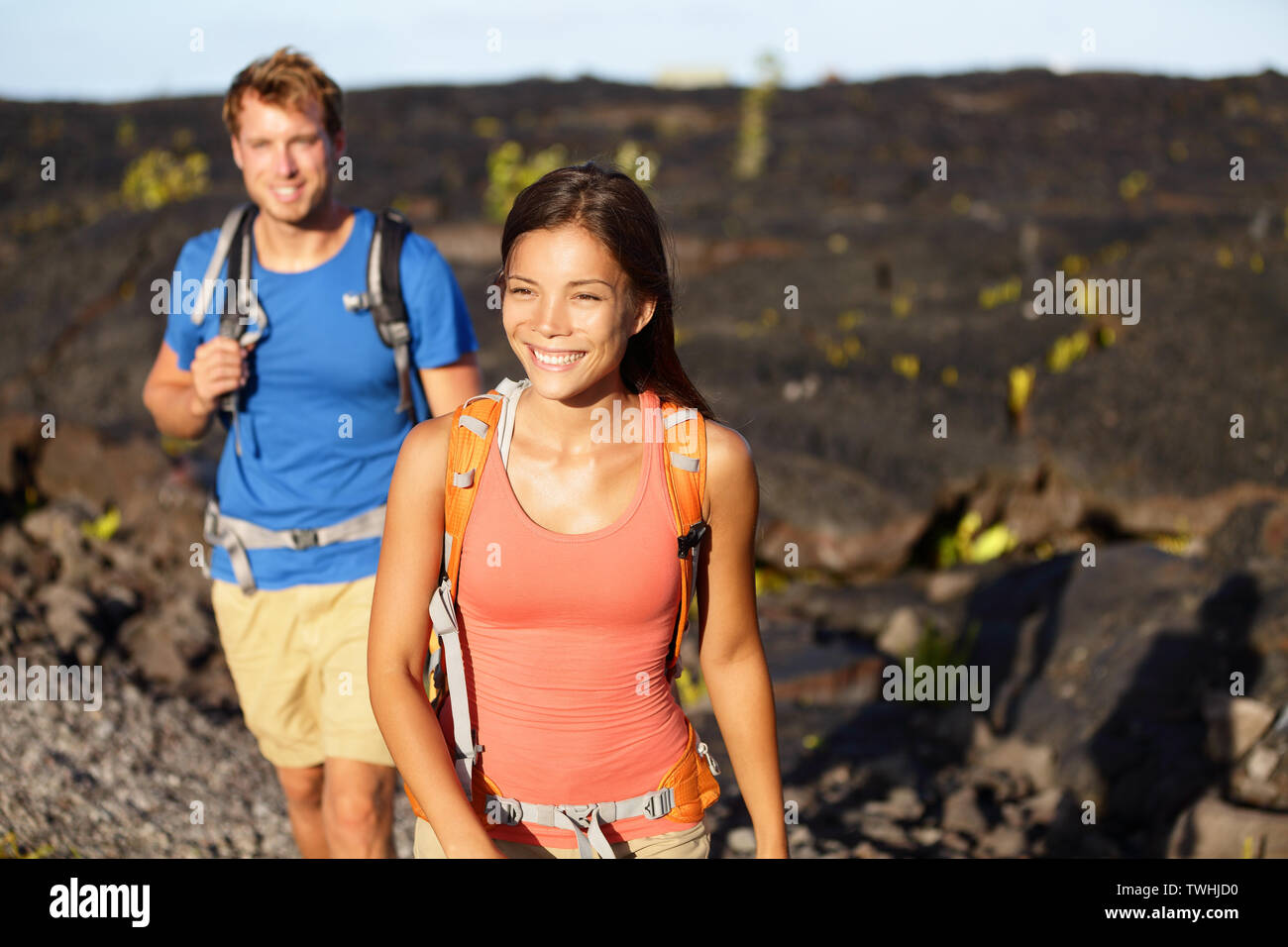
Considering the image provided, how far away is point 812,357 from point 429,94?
15409 mm

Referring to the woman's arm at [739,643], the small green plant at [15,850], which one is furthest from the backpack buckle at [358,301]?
the small green plant at [15,850]

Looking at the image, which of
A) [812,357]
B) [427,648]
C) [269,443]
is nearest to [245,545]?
[269,443]

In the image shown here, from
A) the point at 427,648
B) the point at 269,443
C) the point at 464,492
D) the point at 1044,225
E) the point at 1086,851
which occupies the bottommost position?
the point at 1086,851

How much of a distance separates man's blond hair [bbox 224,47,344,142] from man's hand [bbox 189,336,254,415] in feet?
1.91

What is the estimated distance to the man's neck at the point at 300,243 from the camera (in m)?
3.01

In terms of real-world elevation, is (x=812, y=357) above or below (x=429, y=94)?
below

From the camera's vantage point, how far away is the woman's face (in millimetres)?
1961

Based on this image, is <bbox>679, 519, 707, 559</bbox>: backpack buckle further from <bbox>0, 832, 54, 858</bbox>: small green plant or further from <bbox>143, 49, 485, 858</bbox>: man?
<bbox>0, 832, 54, 858</bbox>: small green plant

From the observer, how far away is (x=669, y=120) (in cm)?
2236

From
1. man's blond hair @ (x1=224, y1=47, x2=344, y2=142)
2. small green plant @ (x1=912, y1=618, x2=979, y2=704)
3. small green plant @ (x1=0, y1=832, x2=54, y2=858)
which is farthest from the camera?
small green plant @ (x1=912, y1=618, x2=979, y2=704)

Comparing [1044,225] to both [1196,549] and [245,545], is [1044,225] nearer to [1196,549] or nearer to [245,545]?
[1196,549]

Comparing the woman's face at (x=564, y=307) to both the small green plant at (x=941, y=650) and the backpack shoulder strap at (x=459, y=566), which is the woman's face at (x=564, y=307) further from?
the small green plant at (x=941, y=650)

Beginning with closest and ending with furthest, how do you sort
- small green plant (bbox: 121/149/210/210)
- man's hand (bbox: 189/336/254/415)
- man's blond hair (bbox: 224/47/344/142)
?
man's hand (bbox: 189/336/254/415), man's blond hair (bbox: 224/47/344/142), small green plant (bbox: 121/149/210/210)

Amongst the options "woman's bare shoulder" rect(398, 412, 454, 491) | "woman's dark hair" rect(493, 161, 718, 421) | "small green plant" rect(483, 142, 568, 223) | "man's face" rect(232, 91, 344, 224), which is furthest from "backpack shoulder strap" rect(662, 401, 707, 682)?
"small green plant" rect(483, 142, 568, 223)
